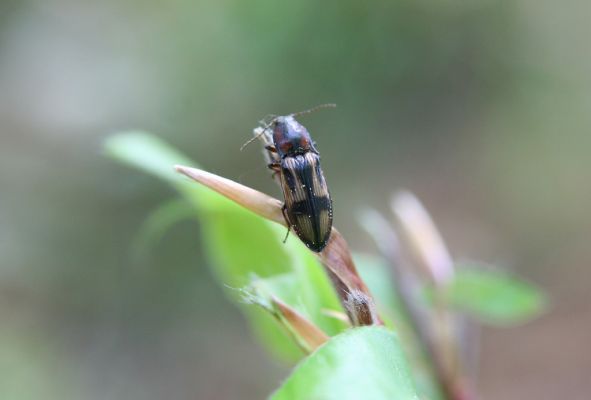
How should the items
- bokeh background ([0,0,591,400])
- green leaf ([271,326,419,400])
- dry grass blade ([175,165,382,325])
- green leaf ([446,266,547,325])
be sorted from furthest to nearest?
bokeh background ([0,0,591,400]), green leaf ([446,266,547,325]), dry grass blade ([175,165,382,325]), green leaf ([271,326,419,400])

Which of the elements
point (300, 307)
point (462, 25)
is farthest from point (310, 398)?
point (462, 25)

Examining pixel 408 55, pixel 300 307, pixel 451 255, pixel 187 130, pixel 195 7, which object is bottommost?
pixel 300 307

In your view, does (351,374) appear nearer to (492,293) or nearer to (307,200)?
(307,200)

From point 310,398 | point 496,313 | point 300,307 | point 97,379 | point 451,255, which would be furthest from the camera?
point 451,255

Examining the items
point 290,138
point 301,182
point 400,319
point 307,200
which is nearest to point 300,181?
point 301,182

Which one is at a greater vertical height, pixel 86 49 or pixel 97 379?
pixel 86 49

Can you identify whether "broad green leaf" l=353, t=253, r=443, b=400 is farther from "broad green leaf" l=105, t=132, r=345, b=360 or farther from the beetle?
the beetle

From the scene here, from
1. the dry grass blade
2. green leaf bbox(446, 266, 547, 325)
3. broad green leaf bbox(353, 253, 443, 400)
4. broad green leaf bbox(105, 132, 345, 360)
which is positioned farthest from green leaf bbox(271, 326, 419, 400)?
green leaf bbox(446, 266, 547, 325)

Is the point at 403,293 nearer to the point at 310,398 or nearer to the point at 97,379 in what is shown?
the point at 310,398
